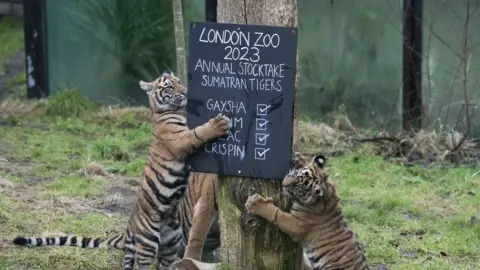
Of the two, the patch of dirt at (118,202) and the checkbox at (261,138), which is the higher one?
the checkbox at (261,138)

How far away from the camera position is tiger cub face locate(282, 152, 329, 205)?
584 centimetres

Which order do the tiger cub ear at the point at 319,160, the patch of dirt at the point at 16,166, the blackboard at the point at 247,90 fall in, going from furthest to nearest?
the patch of dirt at the point at 16,166 → the tiger cub ear at the point at 319,160 → the blackboard at the point at 247,90

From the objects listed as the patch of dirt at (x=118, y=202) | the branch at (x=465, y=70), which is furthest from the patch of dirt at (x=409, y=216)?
the patch of dirt at (x=118, y=202)

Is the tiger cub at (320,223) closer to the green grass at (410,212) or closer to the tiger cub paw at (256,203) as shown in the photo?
the tiger cub paw at (256,203)

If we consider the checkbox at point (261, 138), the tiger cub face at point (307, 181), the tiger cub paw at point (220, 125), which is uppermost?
the tiger cub paw at point (220, 125)

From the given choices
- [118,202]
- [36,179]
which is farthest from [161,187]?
[36,179]

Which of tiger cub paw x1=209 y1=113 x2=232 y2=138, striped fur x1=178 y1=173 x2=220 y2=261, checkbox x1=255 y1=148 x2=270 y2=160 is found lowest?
striped fur x1=178 y1=173 x2=220 y2=261

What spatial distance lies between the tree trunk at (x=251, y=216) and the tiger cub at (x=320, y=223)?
33cm

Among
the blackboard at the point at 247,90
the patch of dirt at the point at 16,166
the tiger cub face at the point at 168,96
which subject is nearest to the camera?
the blackboard at the point at 247,90

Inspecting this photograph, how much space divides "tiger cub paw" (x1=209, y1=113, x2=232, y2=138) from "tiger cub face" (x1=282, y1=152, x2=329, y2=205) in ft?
1.90

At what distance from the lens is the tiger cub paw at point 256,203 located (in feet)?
17.7

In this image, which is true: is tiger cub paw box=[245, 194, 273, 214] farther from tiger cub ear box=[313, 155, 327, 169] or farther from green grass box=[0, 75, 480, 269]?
green grass box=[0, 75, 480, 269]

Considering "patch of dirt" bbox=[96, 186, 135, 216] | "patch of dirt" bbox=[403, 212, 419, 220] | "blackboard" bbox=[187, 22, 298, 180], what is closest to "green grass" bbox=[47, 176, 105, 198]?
"patch of dirt" bbox=[96, 186, 135, 216]

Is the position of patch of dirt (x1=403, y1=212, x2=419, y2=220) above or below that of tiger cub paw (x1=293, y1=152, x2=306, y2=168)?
below
